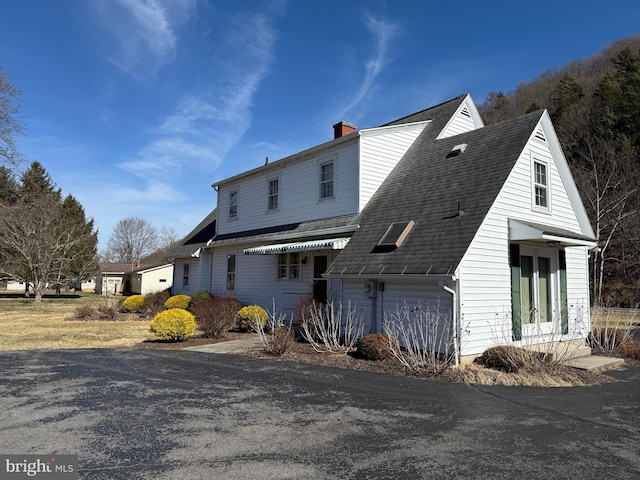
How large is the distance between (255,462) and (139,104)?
15.6 meters

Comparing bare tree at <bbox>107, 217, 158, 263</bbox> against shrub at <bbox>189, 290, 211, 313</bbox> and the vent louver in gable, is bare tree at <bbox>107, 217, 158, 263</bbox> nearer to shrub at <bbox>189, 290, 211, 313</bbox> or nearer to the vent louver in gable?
shrub at <bbox>189, 290, 211, 313</bbox>

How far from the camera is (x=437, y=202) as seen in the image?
11250mm

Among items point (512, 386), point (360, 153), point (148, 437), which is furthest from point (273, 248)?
point (148, 437)

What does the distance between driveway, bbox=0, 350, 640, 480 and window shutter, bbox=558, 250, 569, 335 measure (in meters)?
3.09

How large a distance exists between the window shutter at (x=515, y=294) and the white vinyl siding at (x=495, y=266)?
4.0 inches

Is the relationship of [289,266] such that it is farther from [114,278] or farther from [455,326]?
[114,278]

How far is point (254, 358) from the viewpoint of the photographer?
1028 centimetres

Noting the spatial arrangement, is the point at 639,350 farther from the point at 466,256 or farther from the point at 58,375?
the point at 58,375

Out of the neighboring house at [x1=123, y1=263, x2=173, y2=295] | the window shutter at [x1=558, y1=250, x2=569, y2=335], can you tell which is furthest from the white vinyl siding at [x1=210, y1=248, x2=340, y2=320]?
the neighboring house at [x1=123, y1=263, x2=173, y2=295]

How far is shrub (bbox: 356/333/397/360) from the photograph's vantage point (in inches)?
383

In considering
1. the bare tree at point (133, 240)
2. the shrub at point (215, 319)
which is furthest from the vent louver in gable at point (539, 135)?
the bare tree at point (133, 240)

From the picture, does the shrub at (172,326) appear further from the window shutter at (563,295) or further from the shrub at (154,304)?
A: the window shutter at (563,295)

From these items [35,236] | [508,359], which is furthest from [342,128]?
[35,236]

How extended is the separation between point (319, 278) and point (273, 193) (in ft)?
15.8
